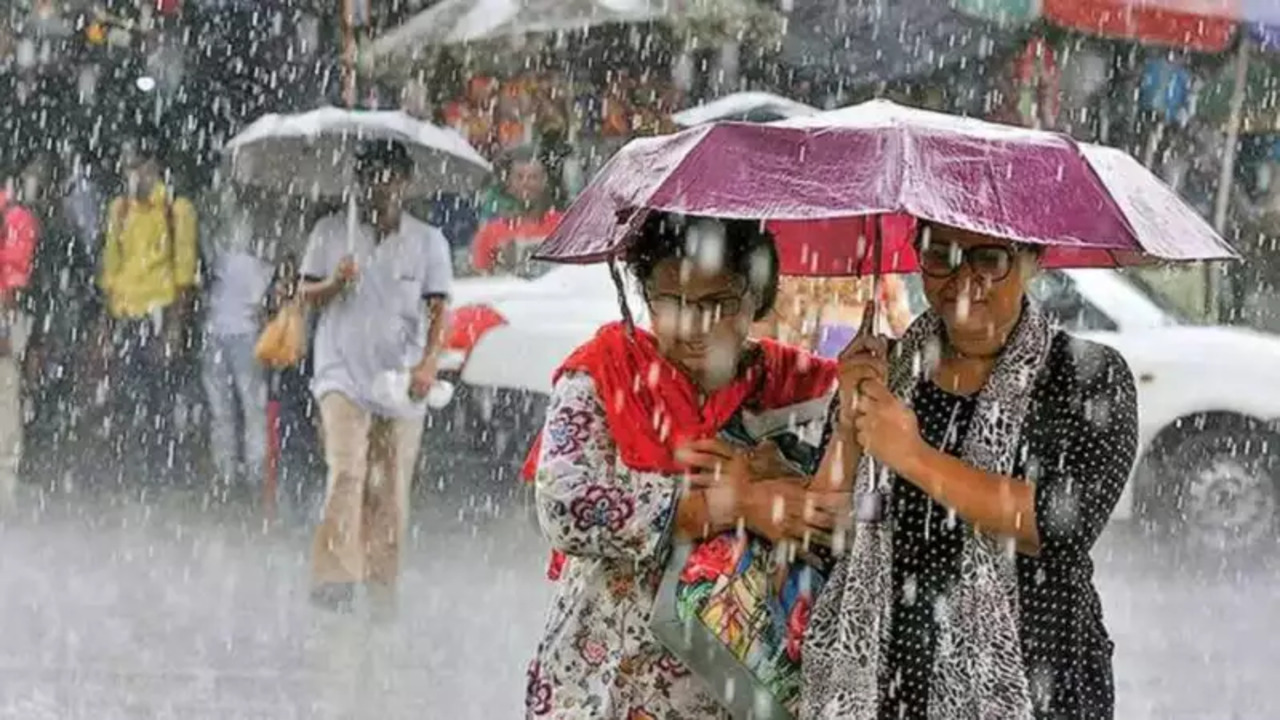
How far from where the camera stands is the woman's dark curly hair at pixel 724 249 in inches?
139

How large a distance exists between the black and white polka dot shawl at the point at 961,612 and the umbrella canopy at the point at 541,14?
10.9 metres

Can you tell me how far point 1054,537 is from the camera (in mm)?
3246

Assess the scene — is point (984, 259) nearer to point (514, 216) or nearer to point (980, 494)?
point (980, 494)

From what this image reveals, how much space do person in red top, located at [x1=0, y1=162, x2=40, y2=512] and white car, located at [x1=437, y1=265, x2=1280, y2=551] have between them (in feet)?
8.20

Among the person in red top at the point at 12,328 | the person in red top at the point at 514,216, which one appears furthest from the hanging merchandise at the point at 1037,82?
the person in red top at the point at 12,328

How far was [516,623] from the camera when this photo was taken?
9102mm

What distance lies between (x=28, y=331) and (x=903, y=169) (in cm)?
1198

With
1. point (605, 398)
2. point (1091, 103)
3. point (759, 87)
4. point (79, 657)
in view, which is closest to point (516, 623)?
point (79, 657)

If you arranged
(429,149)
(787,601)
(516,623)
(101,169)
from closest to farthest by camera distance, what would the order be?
(787,601)
(516,623)
(429,149)
(101,169)

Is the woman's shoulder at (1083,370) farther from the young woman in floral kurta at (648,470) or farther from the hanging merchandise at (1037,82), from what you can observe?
the hanging merchandise at (1037,82)

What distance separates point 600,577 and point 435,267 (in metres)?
5.50

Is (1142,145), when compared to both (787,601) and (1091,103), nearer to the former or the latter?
(1091,103)

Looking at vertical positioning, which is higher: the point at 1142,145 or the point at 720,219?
the point at 720,219

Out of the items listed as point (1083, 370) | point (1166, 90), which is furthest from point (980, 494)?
point (1166, 90)
